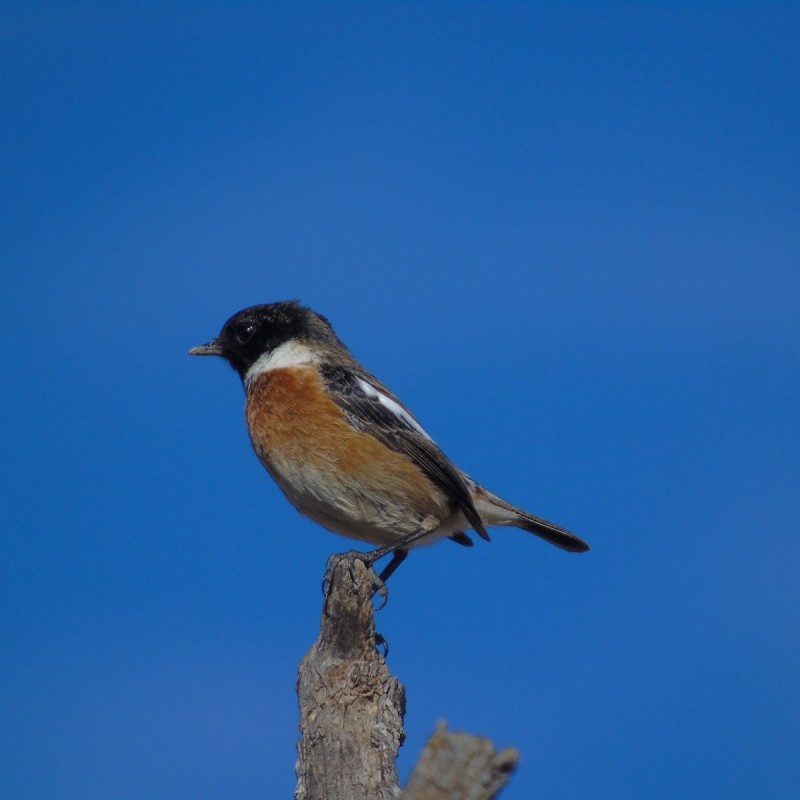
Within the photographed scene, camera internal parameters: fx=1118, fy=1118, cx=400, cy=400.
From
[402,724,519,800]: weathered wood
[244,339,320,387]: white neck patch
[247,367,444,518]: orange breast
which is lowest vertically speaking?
[402,724,519,800]: weathered wood

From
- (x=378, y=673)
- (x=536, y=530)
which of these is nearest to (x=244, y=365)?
(x=536, y=530)

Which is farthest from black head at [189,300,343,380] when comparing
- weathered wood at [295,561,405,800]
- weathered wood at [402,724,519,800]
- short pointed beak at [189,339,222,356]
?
weathered wood at [402,724,519,800]

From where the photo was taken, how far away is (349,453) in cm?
875

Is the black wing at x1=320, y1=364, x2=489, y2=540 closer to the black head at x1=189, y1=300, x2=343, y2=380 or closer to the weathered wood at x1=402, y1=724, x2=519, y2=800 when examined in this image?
the black head at x1=189, y1=300, x2=343, y2=380

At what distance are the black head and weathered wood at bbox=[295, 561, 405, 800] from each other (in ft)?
10.6

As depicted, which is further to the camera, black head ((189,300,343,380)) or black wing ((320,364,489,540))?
black head ((189,300,343,380))

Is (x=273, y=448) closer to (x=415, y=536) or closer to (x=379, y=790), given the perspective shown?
(x=415, y=536)

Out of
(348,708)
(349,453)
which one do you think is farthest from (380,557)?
(348,708)

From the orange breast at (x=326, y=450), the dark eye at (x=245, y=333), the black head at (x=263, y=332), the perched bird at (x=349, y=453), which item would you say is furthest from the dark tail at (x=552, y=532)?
the dark eye at (x=245, y=333)

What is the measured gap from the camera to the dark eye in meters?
10.2

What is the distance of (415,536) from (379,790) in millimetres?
2741

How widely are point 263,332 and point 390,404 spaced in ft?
5.11

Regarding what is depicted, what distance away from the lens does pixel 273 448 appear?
8906mm

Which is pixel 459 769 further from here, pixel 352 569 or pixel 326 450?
pixel 326 450
